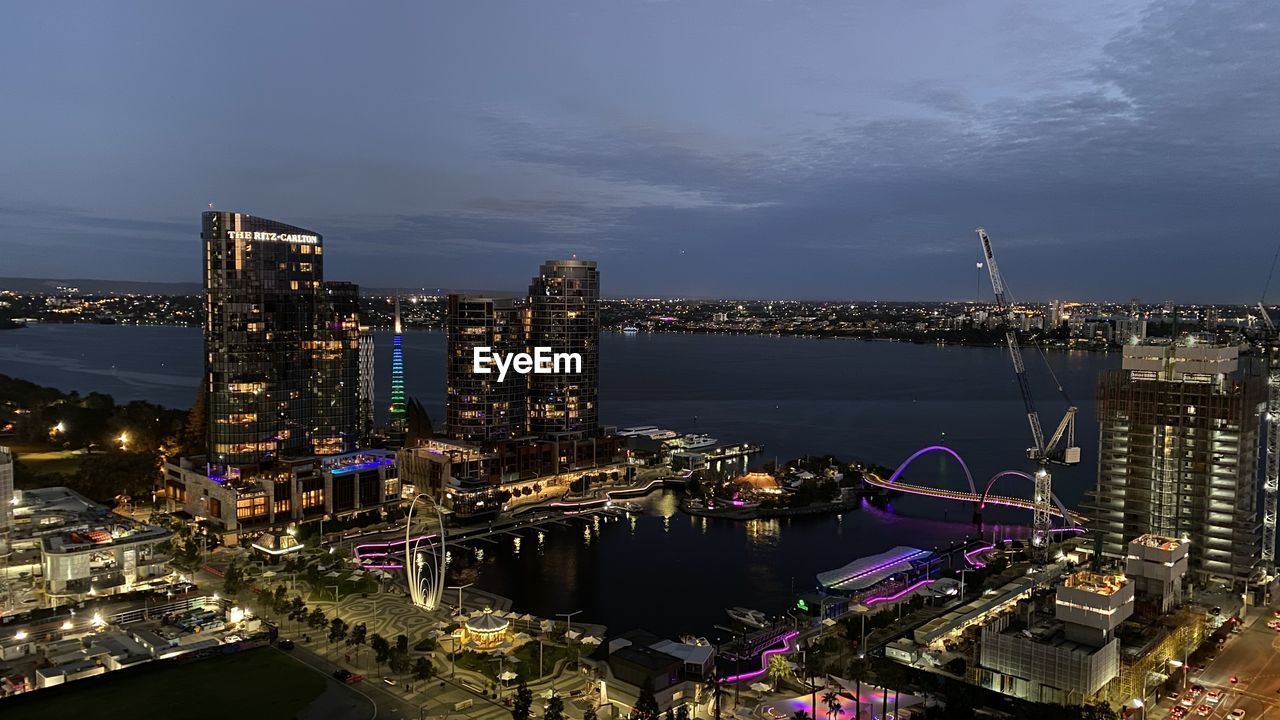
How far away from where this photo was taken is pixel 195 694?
13961 mm

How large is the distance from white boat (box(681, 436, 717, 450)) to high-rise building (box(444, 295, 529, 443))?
979cm

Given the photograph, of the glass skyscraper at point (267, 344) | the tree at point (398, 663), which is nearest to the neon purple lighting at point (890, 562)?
the tree at point (398, 663)

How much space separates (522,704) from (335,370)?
57.3 feet

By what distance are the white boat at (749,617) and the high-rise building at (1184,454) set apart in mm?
8913

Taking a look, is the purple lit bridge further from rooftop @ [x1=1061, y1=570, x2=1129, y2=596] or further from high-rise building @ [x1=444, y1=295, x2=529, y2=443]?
high-rise building @ [x1=444, y1=295, x2=529, y2=443]

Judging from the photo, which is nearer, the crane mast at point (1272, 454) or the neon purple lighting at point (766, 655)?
the neon purple lighting at point (766, 655)

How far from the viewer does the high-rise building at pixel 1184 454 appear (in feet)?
66.2

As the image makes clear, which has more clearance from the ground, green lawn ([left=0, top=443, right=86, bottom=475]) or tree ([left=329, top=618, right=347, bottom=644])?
green lawn ([left=0, top=443, right=86, bottom=475])

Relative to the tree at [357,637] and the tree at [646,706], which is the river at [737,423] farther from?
the tree at [646,706]

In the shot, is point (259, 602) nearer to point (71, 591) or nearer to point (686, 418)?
point (71, 591)

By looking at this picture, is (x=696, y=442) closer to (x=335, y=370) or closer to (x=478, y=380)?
(x=478, y=380)

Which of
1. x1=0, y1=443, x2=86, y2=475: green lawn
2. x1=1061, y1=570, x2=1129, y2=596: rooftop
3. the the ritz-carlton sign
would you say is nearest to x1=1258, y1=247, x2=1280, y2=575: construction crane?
x1=1061, y1=570, x2=1129, y2=596: rooftop

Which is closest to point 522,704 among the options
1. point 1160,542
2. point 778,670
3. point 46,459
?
point 778,670

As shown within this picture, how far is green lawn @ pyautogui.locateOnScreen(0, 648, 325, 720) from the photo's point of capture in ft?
43.5
